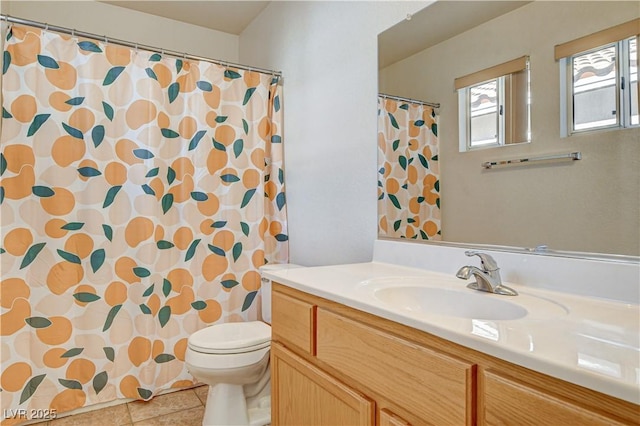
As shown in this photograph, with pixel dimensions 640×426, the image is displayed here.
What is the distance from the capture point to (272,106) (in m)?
2.48

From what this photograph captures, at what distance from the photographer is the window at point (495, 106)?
117 centimetres

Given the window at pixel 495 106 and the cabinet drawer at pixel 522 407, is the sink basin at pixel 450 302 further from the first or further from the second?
the window at pixel 495 106

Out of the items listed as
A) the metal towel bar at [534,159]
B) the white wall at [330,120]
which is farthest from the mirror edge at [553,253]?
the white wall at [330,120]

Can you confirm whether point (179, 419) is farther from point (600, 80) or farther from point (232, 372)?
point (600, 80)

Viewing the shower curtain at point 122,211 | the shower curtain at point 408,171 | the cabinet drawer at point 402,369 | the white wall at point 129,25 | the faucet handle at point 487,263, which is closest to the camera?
the cabinet drawer at point 402,369

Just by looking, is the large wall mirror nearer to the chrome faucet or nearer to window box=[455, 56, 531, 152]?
window box=[455, 56, 531, 152]

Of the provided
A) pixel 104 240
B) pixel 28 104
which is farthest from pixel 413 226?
pixel 28 104

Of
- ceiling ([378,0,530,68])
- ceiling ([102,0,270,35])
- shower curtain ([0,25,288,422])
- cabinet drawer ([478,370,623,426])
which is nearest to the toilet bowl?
shower curtain ([0,25,288,422])

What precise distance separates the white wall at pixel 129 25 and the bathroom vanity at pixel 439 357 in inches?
98.4

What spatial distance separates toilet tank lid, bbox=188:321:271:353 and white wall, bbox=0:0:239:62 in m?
2.23

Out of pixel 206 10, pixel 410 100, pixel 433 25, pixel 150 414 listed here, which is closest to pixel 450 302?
pixel 410 100

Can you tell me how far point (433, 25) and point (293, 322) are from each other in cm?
123

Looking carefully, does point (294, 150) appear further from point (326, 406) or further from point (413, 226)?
point (326, 406)

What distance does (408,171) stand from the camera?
159cm
